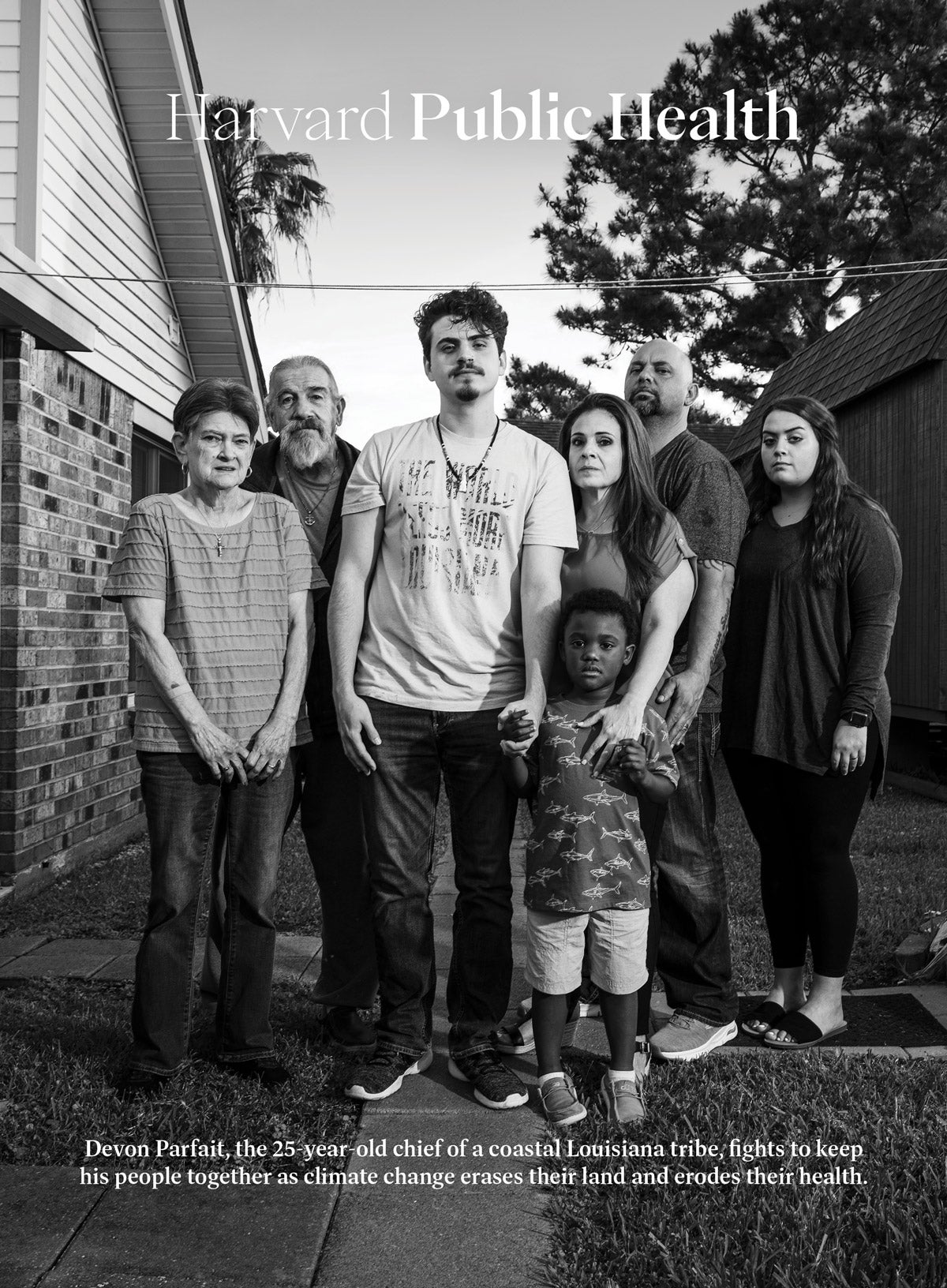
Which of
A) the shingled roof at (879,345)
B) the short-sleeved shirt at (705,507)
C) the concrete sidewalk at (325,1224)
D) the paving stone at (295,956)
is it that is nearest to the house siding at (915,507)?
the shingled roof at (879,345)

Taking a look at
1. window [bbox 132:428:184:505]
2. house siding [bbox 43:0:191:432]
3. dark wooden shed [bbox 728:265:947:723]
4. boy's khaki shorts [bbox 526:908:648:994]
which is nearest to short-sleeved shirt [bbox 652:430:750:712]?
boy's khaki shorts [bbox 526:908:648:994]

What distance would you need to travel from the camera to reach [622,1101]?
9.89ft

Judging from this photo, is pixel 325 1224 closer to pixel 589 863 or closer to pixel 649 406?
pixel 589 863

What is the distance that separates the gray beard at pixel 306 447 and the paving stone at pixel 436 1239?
208cm

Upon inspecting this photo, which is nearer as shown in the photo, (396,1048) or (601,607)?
(601,607)

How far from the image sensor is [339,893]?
12.0 feet

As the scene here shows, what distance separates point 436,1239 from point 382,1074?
0.73 m

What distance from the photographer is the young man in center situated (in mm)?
3250

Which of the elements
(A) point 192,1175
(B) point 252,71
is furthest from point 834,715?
(B) point 252,71

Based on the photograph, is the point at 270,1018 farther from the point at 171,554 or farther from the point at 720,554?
the point at 720,554

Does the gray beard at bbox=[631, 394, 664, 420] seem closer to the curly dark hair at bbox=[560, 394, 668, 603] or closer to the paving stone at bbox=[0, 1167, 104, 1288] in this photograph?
the curly dark hair at bbox=[560, 394, 668, 603]

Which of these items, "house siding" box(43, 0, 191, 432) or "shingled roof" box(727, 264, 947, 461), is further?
"shingled roof" box(727, 264, 947, 461)

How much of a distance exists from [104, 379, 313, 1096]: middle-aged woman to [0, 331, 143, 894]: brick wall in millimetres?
2720

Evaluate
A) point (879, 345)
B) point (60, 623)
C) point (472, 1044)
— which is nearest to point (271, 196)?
point (879, 345)
